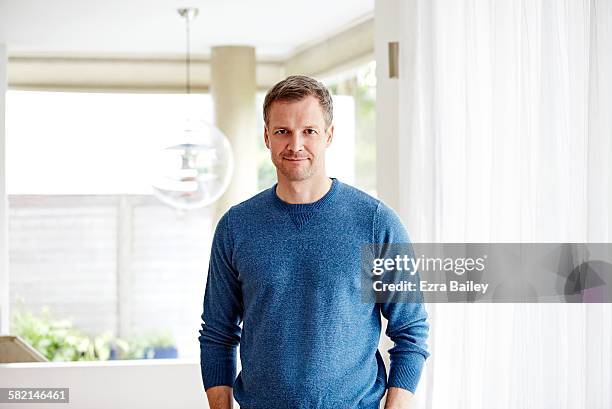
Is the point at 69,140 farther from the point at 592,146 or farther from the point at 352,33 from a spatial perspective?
the point at 592,146

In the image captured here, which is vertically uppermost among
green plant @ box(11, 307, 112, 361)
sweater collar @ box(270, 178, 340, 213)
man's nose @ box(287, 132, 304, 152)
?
man's nose @ box(287, 132, 304, 152)

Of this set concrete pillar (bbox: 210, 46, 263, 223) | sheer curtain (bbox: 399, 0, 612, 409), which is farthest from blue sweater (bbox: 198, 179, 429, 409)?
concrete pillar (bbox: 210, 46, 263, 223)

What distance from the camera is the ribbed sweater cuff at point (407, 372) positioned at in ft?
5.87

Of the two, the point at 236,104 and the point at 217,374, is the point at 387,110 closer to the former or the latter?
the point at 217,374

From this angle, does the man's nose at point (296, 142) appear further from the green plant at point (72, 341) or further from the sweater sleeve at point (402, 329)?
the green plant at point (72, 341)

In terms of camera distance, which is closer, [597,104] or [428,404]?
[597,104]

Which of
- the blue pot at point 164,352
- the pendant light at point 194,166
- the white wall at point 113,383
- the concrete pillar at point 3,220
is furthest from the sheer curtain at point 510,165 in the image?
the blue pot at point 164,352

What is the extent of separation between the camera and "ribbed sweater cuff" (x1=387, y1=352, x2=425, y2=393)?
1790 millimetres

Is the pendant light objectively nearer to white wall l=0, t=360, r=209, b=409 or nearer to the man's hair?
white wall l=0, t=360, r=209, b=409

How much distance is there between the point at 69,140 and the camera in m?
6.51

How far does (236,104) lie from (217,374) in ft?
14.0

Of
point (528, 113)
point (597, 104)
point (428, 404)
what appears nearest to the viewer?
point (597, 104)

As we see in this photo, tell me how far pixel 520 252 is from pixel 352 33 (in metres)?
3.27

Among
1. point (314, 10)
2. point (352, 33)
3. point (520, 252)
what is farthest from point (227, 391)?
point (352, 33)
